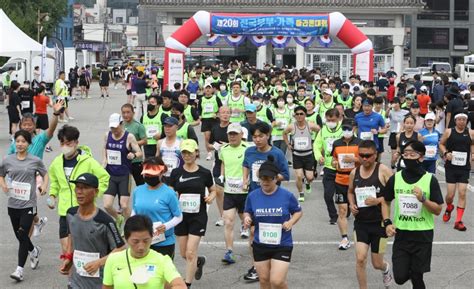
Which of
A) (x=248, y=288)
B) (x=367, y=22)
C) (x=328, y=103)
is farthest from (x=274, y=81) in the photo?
(x=367, y=22)

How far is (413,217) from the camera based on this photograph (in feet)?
26.1

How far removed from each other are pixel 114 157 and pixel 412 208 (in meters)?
4.38

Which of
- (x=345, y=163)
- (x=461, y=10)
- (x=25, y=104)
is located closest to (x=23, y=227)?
(x=345, y=163)

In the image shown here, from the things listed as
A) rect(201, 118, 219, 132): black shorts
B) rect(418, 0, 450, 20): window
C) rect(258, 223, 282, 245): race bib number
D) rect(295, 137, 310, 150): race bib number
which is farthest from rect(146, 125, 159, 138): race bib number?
rect(418, 0, 450, 20): window

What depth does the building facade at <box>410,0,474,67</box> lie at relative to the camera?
7206 centimetres

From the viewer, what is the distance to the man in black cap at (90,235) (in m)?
6.41

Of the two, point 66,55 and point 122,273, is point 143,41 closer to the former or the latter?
point 66,55

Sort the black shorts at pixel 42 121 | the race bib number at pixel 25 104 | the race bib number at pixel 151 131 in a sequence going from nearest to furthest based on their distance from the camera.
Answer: the race bib number at pixel 151 131, the black shorts at pixel 42 121, the race bib number at pixel 25 104

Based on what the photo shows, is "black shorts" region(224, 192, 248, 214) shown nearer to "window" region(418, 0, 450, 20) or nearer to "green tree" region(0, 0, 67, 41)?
"green tree" region(0, 0, 67, 41)

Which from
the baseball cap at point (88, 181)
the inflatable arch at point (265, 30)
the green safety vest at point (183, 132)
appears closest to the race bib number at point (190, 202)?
the baseball cap at point (88, 181)

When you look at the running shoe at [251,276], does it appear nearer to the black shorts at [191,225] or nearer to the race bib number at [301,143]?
the black shorts at [191,225]

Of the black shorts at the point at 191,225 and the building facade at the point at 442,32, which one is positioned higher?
the building facade at the point at 442,32

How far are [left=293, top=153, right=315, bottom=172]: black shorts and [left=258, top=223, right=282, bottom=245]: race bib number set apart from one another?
6246 mm

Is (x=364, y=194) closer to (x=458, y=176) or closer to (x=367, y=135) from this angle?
(x=458, y=176)
